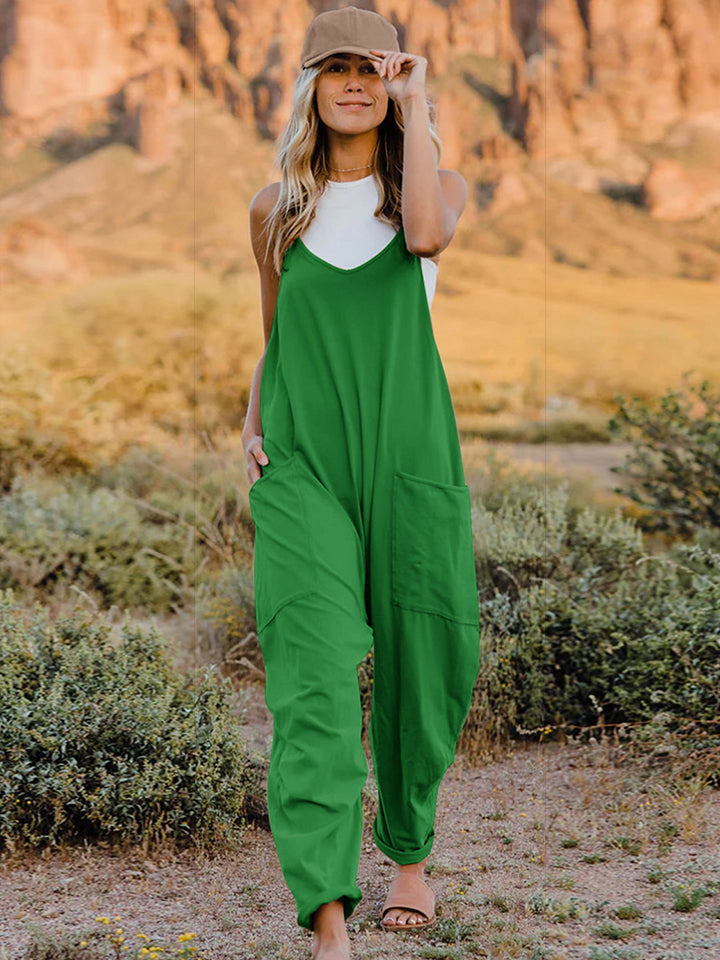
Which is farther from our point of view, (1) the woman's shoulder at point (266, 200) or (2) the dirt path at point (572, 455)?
(2) the dirt path at point (572, 455)

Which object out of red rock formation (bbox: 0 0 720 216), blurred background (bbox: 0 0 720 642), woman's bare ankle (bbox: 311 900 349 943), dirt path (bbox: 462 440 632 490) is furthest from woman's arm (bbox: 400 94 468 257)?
red rock formation (bbox: 0 0 720 216)

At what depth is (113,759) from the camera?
2.97 metres

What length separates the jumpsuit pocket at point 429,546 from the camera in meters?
2.27

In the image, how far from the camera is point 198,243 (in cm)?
979

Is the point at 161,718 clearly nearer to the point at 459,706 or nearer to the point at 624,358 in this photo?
the point at 459,706

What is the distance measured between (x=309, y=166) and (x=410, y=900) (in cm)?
149

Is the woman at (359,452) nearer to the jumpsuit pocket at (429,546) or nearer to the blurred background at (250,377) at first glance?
the jumpsuit pocket at (429,546)

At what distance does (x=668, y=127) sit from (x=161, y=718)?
272 inches

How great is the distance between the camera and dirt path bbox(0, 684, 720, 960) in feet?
7.95

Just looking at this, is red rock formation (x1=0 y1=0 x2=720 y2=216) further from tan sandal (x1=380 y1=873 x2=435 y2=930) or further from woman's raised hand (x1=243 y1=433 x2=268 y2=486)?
tan sandal (x1=380 y1=873 x2=435 y2=930)

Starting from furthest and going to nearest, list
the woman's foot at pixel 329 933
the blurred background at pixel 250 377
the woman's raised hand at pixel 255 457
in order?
the blurred background at pixel 250 377 → the woman's raised hand at pixel 255 457 → the woman's foot at pixel 329 933

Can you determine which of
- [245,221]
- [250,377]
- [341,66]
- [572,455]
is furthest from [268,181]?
[341,66]

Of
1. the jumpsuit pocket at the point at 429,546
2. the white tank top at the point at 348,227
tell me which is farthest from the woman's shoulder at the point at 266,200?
the jumpsuit pocket at the point at 429,546

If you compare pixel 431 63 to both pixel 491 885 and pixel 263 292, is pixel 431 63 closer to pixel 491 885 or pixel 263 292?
pixel 263 292
